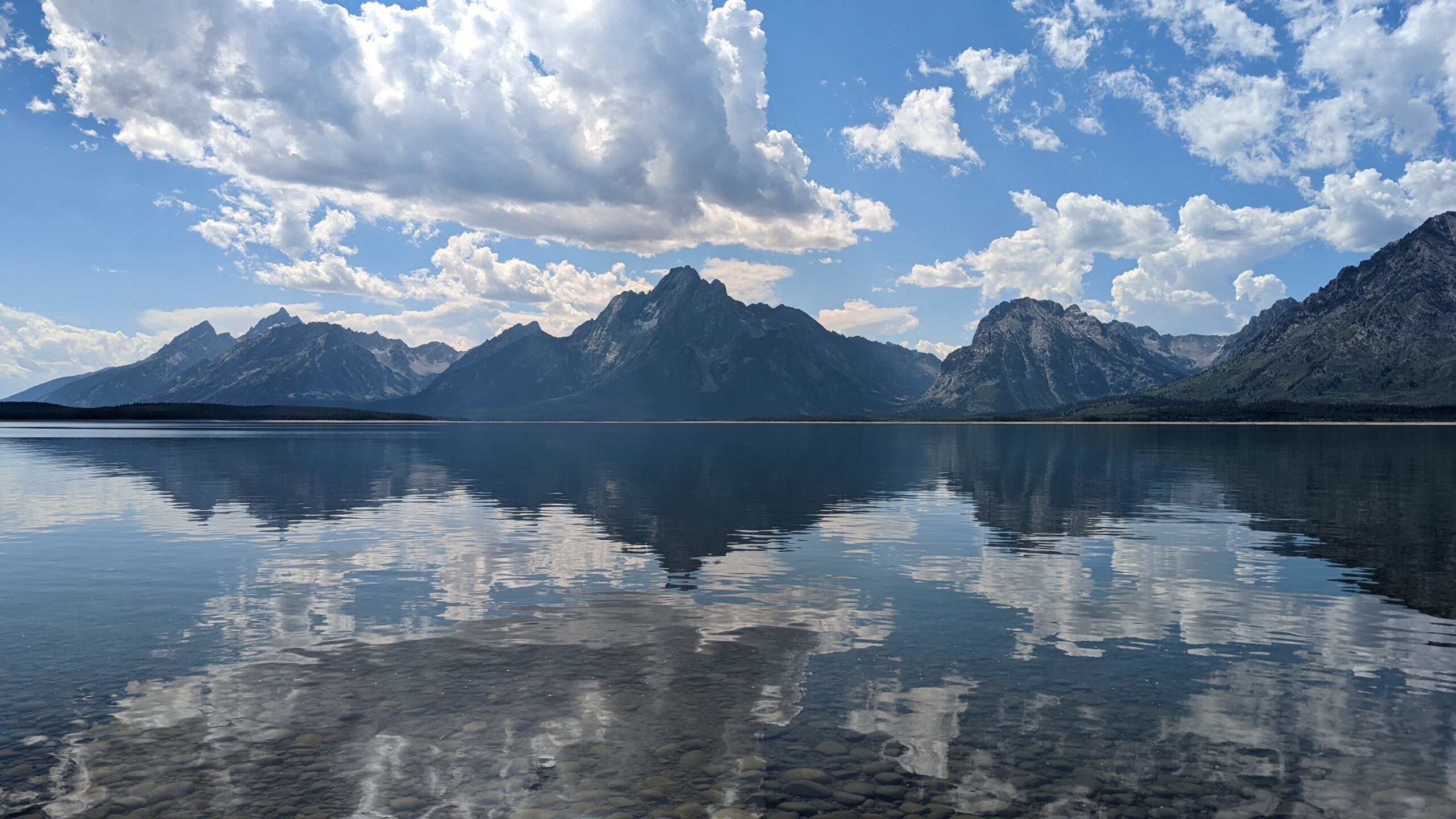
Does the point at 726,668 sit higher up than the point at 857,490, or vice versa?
the point at 726,668

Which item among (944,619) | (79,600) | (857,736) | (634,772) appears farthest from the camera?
(79,600)

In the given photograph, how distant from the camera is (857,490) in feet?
326

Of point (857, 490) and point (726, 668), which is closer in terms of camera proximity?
point (726, 668)

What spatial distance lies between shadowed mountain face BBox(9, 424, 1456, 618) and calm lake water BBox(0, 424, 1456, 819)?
1.16m

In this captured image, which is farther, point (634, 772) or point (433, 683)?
point (433, 683)

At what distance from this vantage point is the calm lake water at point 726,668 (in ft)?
62.6

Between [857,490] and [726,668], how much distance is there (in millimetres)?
72826

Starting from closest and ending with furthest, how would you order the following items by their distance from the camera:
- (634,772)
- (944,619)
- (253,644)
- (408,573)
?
(634,772) → (253,644) → (944,619) → (408,573)

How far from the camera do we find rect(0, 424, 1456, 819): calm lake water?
19.1 m

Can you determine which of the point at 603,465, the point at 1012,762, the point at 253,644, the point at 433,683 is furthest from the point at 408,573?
the point at 603,465

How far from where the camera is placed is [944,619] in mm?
35375

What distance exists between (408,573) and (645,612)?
54.2 feet

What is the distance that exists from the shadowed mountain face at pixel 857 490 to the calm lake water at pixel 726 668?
116 centimetres

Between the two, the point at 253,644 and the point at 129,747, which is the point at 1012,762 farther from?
the point at 253,644
